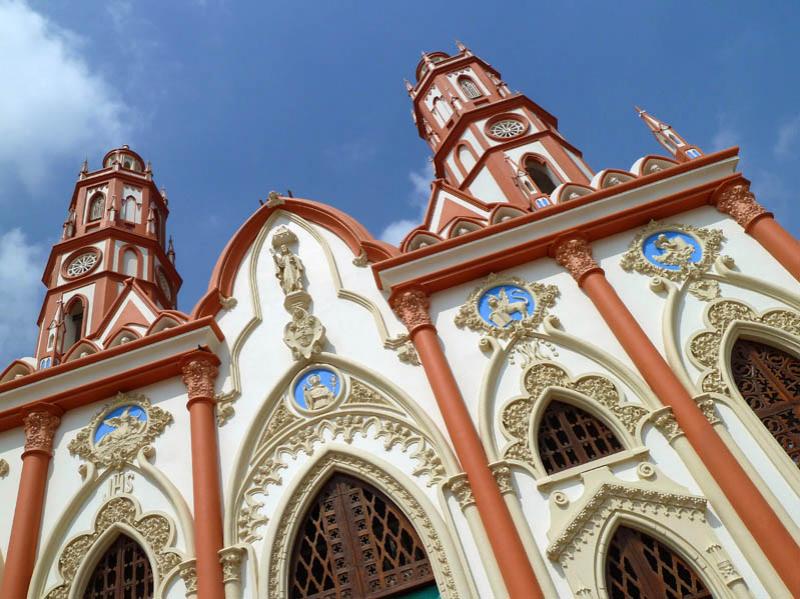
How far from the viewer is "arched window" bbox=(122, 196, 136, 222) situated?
19534 millimetres

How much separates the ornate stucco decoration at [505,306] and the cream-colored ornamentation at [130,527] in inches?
226

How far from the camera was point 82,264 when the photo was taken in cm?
1769

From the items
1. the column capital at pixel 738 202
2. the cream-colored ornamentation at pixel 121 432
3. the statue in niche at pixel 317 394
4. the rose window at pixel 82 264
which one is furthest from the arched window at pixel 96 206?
the column capital at pixel 738 202

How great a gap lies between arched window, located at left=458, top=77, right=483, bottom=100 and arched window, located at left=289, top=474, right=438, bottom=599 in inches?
512

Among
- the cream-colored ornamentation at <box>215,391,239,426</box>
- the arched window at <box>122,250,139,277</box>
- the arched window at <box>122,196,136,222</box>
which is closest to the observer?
the cream-colored ornamentation at <box>215,391,239,426</box>

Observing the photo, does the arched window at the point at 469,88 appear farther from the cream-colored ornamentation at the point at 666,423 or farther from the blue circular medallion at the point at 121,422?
the blue circular medallion at the point at 121,422

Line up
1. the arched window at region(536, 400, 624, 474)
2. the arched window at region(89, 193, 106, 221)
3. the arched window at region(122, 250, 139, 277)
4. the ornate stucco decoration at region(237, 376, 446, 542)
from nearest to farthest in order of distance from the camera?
1. the arched window at region(536, 400, 624, 474)
2. the ornate stucco decoration at region(237, 376, 446, 542)
3. the arched window at region(122, 250, 139, 277)
4. the arched window at region(89, 193, 106, 221)

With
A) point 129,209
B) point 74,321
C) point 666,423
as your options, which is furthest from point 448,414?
point 129,209

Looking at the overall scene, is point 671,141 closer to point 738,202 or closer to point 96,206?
point 738,202

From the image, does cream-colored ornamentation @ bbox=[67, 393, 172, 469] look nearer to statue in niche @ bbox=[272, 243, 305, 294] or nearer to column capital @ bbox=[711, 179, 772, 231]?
statue in niche @ bbox=[272, 243, 305, 294]

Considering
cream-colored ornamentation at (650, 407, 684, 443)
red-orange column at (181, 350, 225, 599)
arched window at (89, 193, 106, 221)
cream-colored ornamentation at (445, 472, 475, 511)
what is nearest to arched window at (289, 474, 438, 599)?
cream-colored ornamentation at (445, 472, 475, 511)

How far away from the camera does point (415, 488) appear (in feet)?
30.7

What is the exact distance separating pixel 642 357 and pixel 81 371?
31.9 feet

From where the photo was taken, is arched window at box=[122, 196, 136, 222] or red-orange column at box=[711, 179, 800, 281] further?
arched window at box=[122, 196, 136, 222]
